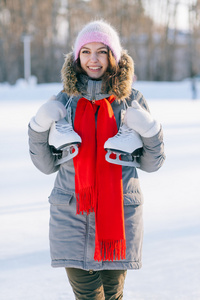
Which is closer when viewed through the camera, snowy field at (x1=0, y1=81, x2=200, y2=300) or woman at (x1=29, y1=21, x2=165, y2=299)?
woman at (x1=29, y1=21, x2=165, y2=299)

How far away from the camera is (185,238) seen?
297cm

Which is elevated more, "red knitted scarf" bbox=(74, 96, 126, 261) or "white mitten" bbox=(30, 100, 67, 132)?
"white mitten" bbox=(30, 100, 67, 132)

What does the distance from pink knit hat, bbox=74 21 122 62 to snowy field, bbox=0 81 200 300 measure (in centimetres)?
122

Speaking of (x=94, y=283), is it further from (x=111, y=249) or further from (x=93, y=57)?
(x=93, y=57)

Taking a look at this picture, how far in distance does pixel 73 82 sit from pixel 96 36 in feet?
0.70

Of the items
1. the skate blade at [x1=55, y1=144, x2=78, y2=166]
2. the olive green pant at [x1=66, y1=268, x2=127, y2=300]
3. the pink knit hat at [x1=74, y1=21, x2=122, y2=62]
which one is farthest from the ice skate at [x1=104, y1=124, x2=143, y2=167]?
the olive green pant at [x1=66, y1=268, x2=127, y2=300]

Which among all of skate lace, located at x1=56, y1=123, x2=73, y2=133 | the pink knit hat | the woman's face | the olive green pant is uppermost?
the pink knit hat

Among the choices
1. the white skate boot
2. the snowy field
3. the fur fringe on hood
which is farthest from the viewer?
the snowy field

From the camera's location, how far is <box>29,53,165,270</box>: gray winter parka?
1.64 meters

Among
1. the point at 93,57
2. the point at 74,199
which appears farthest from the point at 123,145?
the point at 93,57

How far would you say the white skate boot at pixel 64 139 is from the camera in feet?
5.13

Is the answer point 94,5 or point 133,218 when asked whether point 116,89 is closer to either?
point 133,218

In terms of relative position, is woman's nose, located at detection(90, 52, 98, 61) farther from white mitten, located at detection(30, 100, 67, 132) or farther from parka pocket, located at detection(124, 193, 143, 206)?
parka pocket, located at detection(124, 193, 143, 206)

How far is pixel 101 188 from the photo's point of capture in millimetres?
1608
